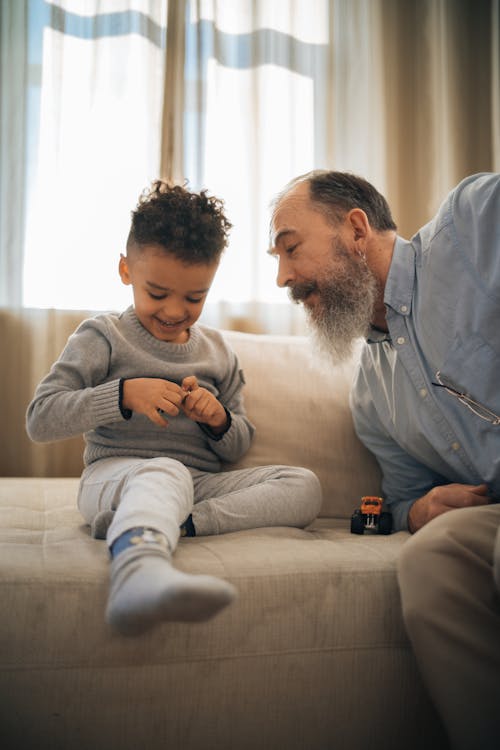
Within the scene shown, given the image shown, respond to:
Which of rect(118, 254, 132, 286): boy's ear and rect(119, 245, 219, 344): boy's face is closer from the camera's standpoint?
rect(119, 245, 219, 344): boy's face

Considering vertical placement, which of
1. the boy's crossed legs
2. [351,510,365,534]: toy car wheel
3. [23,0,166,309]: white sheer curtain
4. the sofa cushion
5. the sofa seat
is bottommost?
the sofa seat

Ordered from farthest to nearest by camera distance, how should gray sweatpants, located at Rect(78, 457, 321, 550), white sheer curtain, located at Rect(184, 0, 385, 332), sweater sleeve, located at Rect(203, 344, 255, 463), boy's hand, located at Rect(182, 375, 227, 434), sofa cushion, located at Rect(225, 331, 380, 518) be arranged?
white sheer curtain, located at Rect(184, 0, 385, 332)
sofa cushion, located at Rect(225, 331, 380, 518)
sweater sleeve, located at Rect(203, 344, 255, 463)
boy's hand, located at Rect(182, 375, 227, 434)
gray sweatpants, located at Rect(78, 457, 321, 550)

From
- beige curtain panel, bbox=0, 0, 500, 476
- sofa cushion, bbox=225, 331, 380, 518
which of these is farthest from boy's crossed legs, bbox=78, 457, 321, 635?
beige curtain panel, bbox=0, 0, 500, 476

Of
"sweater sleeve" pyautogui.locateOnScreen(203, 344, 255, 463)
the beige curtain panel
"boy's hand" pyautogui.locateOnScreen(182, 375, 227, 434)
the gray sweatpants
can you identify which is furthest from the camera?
the beige curtain panel

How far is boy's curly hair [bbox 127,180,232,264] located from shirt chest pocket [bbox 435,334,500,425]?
0.59 meters

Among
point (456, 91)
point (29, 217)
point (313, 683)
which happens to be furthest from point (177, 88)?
point (313, 683)

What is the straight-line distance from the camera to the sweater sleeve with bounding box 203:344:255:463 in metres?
1.64

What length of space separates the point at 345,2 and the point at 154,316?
1967mm

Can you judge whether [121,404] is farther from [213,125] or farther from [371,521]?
[213,125]

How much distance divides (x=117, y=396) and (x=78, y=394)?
0.10m

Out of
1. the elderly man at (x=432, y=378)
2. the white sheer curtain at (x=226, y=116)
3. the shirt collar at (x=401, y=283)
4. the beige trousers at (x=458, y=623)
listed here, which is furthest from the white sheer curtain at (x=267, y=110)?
the beige trousers at (x=458, y=623)

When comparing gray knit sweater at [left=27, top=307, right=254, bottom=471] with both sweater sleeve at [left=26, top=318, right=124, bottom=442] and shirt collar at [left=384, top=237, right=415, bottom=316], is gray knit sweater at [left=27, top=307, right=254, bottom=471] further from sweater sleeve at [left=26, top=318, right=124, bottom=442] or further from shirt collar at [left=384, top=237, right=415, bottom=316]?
shirt collar at [left=384, top=237, right=415, bottom=316]

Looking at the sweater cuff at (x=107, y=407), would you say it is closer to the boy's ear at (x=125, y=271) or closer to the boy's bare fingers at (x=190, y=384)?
the boy's bare fingers at (x=190, y=384)

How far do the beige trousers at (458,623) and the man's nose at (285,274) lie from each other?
80 centimetres
